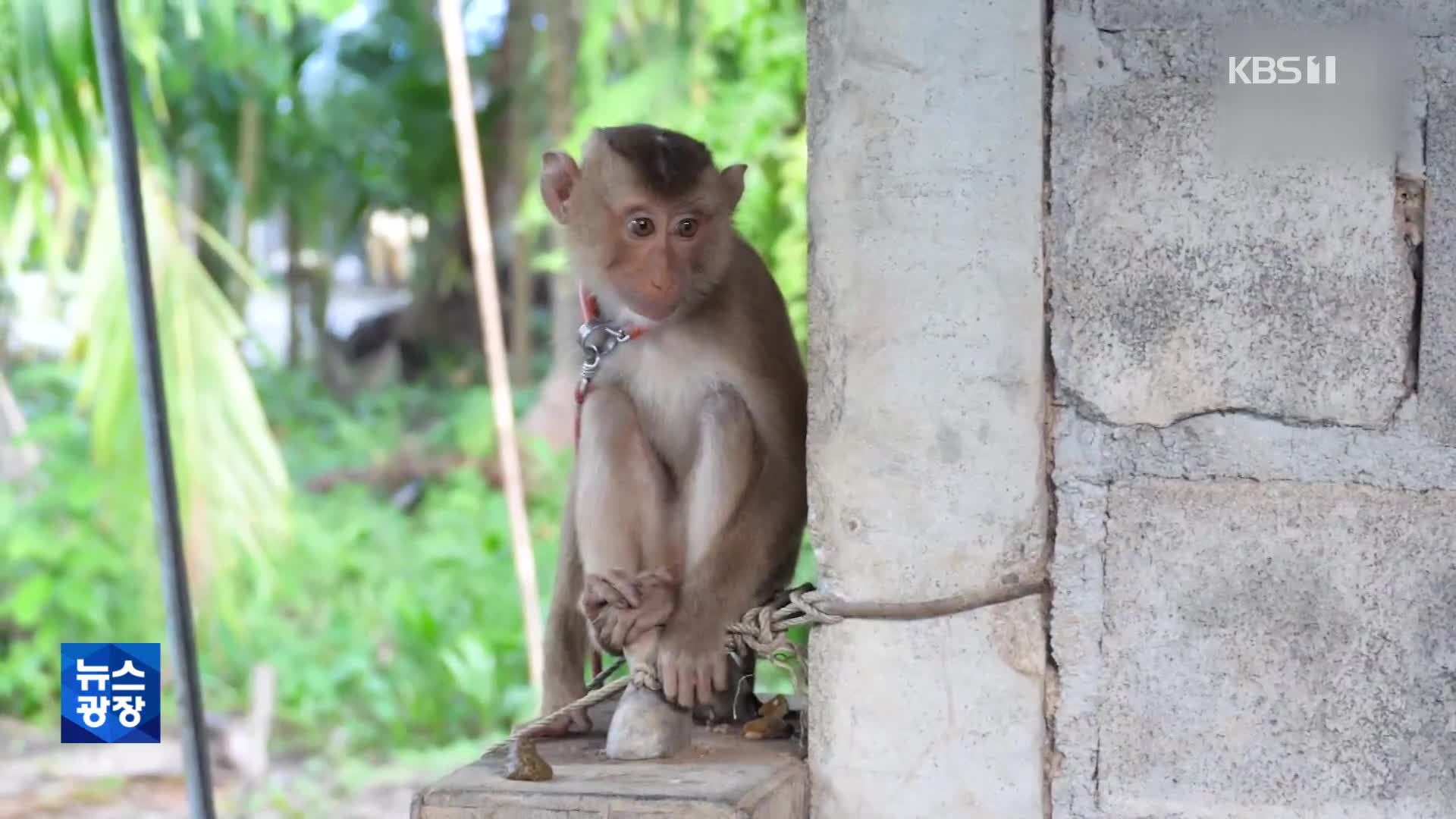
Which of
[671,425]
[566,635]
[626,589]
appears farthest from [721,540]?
[566,635]

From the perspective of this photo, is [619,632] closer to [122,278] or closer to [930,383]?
[930,383]

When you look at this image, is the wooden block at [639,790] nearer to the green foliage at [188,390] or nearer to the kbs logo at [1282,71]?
the kbs logo at [1282,71]

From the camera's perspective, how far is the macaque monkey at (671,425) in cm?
202

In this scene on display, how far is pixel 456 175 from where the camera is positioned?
380 inches

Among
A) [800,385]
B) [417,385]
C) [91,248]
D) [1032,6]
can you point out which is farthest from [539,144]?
[1032,6]

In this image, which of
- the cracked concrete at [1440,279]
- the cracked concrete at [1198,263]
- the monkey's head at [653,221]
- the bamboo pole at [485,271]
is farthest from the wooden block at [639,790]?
the bamboo pole at [485,271]

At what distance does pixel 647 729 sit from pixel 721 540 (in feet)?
0.99

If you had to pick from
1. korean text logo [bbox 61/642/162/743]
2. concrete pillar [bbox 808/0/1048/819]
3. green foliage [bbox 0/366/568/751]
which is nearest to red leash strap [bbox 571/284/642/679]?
concrete pillar [bbox 808/0/1048/819]

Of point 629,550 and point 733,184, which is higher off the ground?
point 733,184

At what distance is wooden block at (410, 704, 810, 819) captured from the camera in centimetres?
160

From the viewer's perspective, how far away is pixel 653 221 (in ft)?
7.25

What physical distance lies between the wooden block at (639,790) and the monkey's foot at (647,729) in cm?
2

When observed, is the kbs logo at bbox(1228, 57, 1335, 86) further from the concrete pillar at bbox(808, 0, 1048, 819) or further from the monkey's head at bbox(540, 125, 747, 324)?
the monkey's head at bbox(540, 125, 747, 324)

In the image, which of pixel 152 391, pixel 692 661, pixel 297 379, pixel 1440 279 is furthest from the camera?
pixel 297 379
